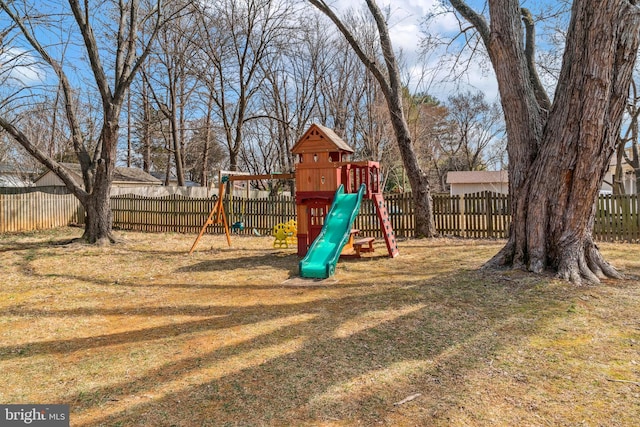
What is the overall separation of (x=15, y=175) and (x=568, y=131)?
36.3m

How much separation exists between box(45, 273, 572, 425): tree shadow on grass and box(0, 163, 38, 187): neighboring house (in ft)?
107

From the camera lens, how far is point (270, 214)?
1416 centimetres

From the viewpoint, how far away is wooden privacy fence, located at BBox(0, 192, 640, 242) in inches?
409

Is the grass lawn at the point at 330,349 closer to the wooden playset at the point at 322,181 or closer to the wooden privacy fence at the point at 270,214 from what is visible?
the wooden playset at the point at 322,181

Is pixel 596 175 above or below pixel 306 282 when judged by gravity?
above

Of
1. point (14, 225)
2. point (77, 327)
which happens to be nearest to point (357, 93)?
point (14, 225)

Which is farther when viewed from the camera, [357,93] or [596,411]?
[357,93]

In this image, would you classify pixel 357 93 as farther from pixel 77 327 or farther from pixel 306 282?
pixel 77 327

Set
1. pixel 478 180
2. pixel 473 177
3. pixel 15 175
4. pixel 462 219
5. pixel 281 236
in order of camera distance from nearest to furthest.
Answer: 1. pixel 281 236
2. pixel 462 219
3. pixel 15 175
4. pixel 478 180
5. pixel 473 177

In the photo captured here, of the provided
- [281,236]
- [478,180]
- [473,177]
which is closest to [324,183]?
[281,236]

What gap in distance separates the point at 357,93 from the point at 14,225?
1959 centimetres

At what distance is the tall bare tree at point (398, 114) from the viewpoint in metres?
11.2

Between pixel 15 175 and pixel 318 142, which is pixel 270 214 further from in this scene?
pixel 15 175

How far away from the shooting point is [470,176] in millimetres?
33625
